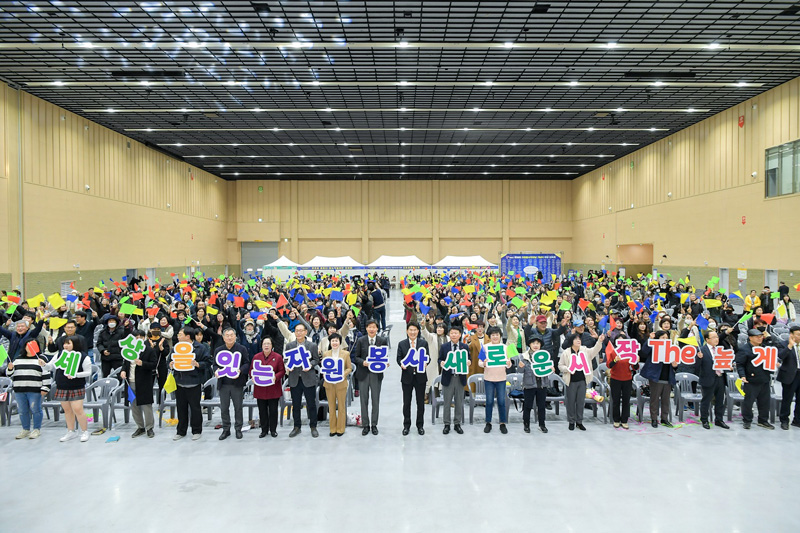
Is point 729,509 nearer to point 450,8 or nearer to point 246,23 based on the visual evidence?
point 450,8

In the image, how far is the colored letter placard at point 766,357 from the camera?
25.7 feet

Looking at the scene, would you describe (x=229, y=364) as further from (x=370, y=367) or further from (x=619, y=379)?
(x=619, y=379)

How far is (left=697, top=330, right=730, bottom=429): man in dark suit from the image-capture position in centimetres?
799

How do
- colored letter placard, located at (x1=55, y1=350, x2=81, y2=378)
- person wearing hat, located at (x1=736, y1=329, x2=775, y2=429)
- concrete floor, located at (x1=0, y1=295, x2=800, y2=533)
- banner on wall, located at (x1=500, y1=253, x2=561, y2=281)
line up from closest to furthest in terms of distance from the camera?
concrete floor, located at (x1=0, y1=295, x2=800, y2=533), colored letter placard, located at (x1=55, y1=350, x2=81, y2=378), person wearing hat, located at (x1=736, y1=329, x2=775, y2=429), banner on wall, located at (x1=500, y1=253, x2=561, y2=281)

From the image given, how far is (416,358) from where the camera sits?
7738 mm

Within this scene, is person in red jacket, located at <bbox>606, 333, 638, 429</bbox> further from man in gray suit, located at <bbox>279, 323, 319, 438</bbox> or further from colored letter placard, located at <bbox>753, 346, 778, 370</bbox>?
man in gray suit, located at <bbox>279, 323, 319, 438</bbox>

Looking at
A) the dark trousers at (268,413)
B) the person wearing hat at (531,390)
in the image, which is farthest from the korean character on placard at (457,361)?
the dark trousers at (268,413)

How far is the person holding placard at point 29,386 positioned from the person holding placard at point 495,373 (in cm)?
675

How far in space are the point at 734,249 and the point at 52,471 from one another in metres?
28.1

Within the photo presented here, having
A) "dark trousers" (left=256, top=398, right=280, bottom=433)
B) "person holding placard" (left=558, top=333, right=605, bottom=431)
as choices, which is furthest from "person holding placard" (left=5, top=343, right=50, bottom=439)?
"person holding placard" (left=558, top=333, right=605, bottom=431)

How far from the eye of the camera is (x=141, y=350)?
788 cm

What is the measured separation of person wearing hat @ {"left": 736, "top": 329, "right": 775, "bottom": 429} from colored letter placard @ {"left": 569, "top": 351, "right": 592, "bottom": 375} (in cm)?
240

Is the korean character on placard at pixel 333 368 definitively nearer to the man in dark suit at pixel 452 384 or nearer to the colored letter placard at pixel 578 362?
the man in dark suit at pixel 452 384

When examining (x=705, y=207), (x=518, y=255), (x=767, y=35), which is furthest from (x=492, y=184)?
(x=767, y=35)
